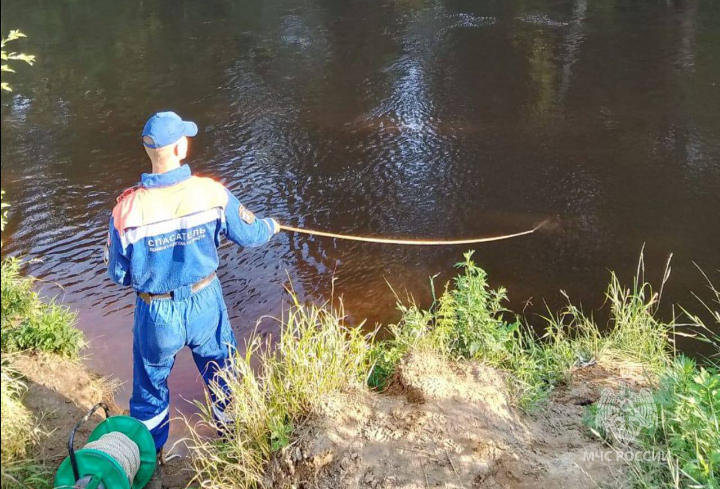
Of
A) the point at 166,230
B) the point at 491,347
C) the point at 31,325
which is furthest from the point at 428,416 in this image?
the point at 31,325

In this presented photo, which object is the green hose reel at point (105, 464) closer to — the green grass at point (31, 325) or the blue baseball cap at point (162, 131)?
the green grass at point (31, 325)

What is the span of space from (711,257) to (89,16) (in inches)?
638

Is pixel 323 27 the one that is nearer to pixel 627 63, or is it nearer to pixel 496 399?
pixel 627 63

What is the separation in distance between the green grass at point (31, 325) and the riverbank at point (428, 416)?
24 mm

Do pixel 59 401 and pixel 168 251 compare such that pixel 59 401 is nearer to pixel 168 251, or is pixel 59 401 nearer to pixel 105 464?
pixel 105 464

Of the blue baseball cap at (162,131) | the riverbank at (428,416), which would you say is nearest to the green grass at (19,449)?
the riverbank at (428,416)

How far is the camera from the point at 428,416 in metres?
3.32

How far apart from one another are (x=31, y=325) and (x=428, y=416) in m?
2.74

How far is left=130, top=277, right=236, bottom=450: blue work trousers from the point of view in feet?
11.3

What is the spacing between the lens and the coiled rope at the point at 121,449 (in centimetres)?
312

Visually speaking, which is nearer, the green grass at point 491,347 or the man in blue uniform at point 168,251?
the man in blue uniform at point 168,251

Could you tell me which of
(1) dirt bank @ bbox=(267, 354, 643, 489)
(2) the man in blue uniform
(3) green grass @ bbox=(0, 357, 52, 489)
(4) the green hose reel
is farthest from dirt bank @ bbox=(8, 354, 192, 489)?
(1) dirt bank @ bbox=(267, 354, 643, 489)

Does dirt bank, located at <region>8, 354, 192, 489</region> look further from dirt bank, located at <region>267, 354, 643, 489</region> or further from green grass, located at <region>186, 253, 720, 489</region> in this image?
dirt bank, located at <region>267, 354, 643, 489</region>

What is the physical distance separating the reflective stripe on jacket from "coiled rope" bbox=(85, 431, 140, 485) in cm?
→ 76
